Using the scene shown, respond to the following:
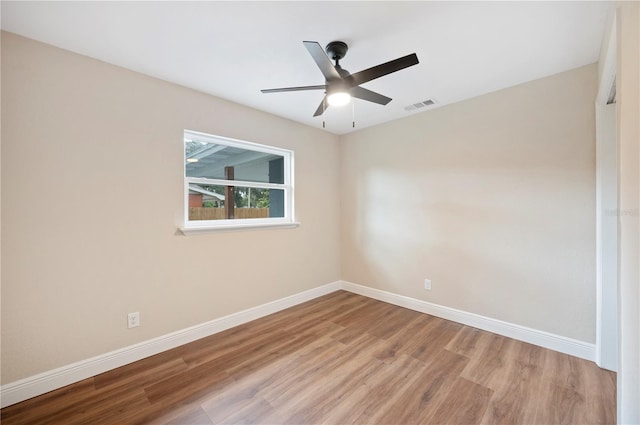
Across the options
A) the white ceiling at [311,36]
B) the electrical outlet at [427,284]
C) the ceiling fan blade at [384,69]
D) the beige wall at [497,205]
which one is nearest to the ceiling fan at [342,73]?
the ceiling fan blade at [384,69]

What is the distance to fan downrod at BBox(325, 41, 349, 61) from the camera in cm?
183

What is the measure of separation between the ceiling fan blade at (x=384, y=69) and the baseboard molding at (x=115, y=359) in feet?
8.44

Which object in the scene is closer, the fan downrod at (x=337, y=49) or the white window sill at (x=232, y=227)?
the fan downrod at (x=337, y=49)

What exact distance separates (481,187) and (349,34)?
200cm

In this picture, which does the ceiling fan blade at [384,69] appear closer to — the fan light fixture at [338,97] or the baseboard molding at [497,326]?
the fan light fixture at [338,97]

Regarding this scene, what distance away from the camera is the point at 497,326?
2.61 meters

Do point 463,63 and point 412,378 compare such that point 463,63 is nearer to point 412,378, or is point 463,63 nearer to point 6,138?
point 412,378

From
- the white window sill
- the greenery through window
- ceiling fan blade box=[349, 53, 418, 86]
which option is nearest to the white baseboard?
the white window sill

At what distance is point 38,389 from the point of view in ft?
5.85

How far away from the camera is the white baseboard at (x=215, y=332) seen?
178cm

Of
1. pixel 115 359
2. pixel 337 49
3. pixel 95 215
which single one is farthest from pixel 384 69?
pixel 115 359

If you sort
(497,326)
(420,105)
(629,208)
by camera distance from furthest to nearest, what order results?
(420,105), (497,326), (629,208)

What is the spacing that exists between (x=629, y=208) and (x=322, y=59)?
165 cm

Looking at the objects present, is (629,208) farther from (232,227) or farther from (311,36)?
(232,227)
